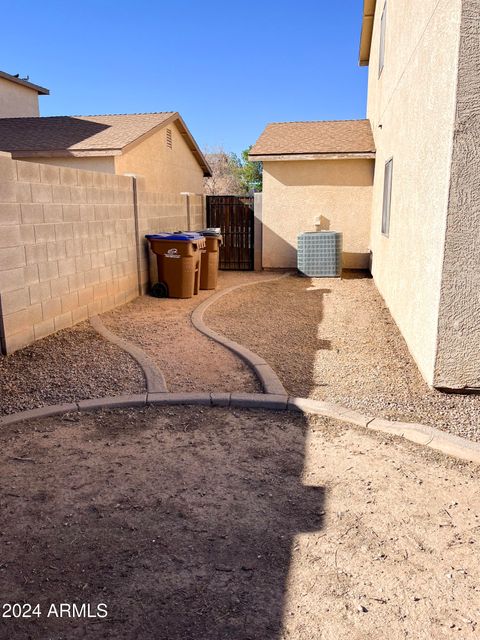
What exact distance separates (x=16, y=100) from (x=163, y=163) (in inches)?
306

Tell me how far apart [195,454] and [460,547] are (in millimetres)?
1876

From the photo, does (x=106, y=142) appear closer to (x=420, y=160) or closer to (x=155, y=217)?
(x=155, y=217)

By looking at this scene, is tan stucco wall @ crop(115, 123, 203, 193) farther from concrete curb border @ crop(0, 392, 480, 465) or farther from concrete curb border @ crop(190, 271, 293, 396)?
concrete curb border @ crop(0, 392, 480, 465)

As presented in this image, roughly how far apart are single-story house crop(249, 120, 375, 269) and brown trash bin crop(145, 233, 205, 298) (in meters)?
4.13

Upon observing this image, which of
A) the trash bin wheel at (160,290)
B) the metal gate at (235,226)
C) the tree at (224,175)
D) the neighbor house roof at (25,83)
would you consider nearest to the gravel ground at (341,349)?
the trash bin wheel at (160,290)

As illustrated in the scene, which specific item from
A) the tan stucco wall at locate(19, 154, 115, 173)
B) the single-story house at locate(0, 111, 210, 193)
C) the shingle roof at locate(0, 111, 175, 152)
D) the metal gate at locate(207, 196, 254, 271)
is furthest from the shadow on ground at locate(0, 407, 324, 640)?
the shingle roof at locate(0, 111, 175, 152)

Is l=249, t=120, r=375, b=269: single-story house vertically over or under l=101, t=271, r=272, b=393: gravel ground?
over

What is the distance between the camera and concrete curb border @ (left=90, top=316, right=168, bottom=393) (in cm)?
517

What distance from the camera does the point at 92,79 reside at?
55406mm

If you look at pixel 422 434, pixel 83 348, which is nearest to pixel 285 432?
pixel 422 434

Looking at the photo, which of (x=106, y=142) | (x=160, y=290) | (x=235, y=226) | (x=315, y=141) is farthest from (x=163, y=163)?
(x=160, y=290)

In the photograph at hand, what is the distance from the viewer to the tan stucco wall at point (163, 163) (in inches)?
619

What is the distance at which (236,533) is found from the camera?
297cm

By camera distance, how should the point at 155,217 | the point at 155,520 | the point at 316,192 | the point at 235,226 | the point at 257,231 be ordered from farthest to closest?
the point at 235,226 < the point at 257,231 < the point at 316,192 < the point at 155,217 < the point at 155,520
